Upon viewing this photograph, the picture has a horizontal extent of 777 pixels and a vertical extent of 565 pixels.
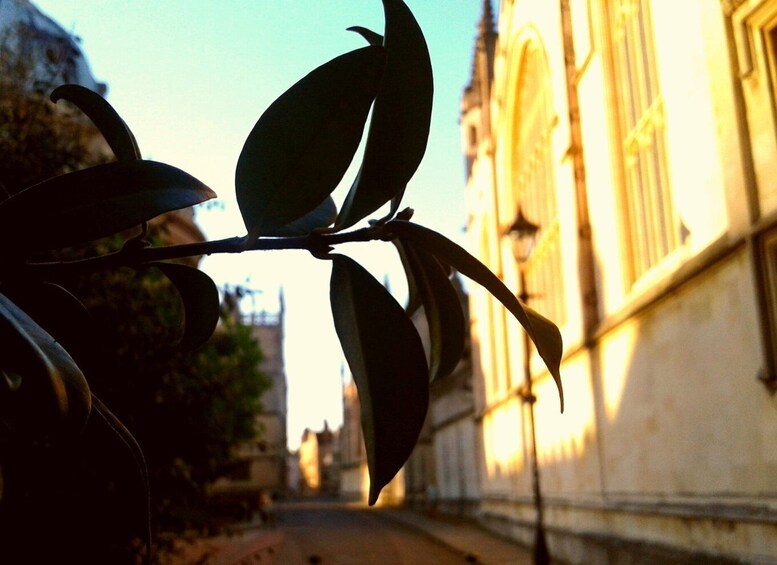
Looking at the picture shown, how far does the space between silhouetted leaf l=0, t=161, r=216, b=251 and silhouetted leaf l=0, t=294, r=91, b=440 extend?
0.24 ft

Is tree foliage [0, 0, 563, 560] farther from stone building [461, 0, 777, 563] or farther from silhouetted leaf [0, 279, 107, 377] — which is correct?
stone building [461, 0, 777, 563]

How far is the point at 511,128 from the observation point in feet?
63.7

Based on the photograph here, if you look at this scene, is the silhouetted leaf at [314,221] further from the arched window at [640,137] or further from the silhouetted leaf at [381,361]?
the arched window at [640,137]

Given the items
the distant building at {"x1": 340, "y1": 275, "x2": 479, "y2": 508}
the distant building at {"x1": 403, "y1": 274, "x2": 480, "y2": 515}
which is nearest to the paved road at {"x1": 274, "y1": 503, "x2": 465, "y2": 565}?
the distant building at {"x1": 340, "y1": 275, "x2": 479, "y2": 508}

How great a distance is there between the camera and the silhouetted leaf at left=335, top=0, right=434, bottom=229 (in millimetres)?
532

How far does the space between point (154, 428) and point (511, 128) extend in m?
14.1

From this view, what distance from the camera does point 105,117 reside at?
0.66m

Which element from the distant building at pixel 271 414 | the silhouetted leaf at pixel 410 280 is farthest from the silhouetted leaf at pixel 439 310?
the distant building at pixel 271 414

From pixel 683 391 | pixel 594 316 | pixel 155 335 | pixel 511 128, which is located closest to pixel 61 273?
pixel 155 335

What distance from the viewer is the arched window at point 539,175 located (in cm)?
1628

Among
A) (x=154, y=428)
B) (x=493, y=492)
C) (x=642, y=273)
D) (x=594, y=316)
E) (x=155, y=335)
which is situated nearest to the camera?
(x=154, y=428)

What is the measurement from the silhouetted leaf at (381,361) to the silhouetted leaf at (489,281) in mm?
40

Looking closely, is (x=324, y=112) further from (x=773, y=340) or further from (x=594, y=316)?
(x=594, y=316)

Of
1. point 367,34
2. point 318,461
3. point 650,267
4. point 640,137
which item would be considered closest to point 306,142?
point 367,34
